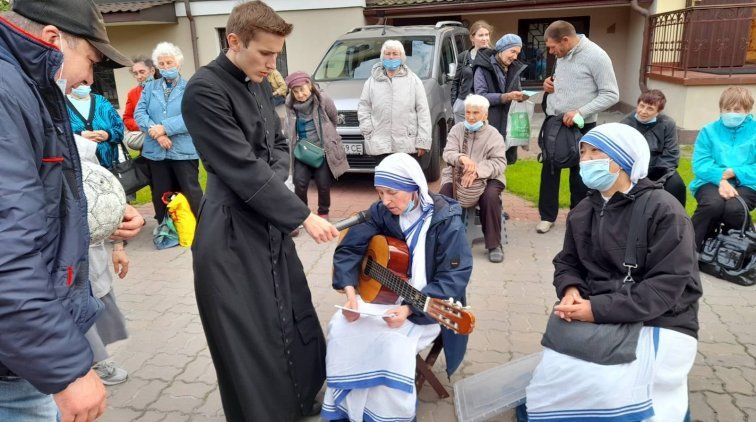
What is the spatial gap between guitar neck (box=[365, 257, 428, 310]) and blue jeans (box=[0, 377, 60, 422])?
1643mm

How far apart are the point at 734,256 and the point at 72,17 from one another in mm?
5100

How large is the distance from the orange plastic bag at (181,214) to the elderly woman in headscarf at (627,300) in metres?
4.30

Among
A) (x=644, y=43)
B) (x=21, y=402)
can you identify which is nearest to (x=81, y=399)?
(x=21, y=402)

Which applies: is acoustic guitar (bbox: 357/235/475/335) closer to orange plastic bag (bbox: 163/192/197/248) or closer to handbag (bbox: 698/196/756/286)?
handbag (bbox: 698/196/756/286)

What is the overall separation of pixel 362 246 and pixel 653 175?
348 cm

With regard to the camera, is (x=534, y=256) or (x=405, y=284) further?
(x=534, y=256)

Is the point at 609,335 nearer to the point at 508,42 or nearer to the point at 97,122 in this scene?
the point at 508,42

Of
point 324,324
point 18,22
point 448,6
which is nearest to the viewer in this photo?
point 18,22

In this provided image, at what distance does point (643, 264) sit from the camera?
2574 millimetres

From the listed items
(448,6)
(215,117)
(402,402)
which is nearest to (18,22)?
(215,117)

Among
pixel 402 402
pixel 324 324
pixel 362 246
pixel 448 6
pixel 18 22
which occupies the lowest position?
pixel 324 324

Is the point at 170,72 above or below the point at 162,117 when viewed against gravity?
above

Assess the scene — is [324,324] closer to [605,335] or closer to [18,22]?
[605,335]

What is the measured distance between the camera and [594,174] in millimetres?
2705
